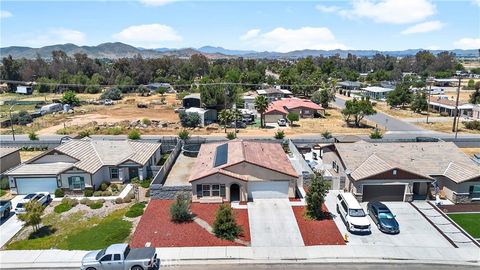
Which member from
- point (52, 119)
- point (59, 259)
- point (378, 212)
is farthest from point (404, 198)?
point (52, 119)

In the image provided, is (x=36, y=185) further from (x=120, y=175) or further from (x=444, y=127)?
(x=444, y=127)

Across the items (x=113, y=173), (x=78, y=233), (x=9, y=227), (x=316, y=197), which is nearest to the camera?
(x=78, y=233)

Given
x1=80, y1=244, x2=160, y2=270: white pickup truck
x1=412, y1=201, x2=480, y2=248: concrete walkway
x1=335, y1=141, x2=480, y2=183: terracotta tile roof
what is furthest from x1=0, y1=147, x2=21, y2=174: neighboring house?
x1=412, y1=201, x2=480, y2=248: concrete walkway

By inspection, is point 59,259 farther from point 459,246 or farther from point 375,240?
point 459,246

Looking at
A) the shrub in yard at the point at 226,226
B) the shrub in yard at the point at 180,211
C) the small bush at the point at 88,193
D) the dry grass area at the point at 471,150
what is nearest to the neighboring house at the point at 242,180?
the shrub in yard at the point at 180,211

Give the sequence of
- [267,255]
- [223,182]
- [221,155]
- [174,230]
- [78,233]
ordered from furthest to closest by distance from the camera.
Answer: [221,155] → [223,182] → [174,230] → [78,233] → [267,255]

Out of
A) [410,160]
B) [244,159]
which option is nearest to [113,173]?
[244,159]
